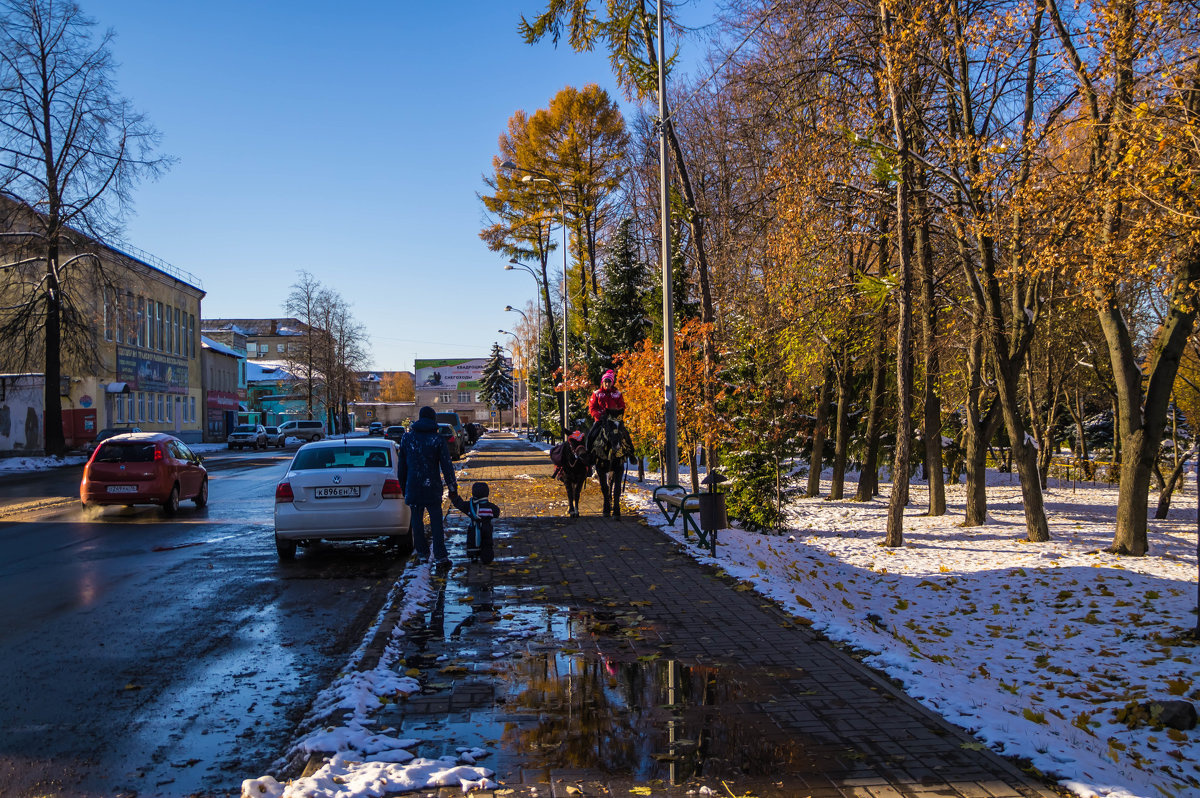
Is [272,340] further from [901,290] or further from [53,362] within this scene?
[901,290]

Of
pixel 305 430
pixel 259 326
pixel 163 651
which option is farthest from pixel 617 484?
pixel 259 326

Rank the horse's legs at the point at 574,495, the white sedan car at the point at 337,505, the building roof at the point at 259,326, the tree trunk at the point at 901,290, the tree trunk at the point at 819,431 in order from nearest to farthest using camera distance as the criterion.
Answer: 1. the white sedan car at the point at 337,505
2. the tree trunk at the point at 901,290
3. the horse's legs at the point at 574,495
4. the tree trunk at the point at 819,431
5. the building roof at the point at 259,326

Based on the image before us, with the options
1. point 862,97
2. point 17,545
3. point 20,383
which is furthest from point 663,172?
point 20,383

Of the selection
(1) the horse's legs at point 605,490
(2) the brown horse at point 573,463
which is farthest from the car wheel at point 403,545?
(1) the horse's legs at point 605,490

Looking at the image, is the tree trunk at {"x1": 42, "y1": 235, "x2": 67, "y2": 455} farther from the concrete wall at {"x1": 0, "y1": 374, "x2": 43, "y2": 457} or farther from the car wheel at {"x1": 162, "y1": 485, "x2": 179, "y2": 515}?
the car wheel at {"x1": 162, "y1": 485, "x2": 179, "y2": 515}

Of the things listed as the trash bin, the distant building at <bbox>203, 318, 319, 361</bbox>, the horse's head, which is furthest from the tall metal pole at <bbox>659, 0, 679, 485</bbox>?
the distant building at <bbox>203, 318, 319, 361</bbox>

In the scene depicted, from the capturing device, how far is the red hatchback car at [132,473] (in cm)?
1702

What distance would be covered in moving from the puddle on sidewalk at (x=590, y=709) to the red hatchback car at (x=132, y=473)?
11981mm

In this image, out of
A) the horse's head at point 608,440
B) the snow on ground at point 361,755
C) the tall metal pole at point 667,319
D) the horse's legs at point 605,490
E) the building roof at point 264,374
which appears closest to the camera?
the snow on ground at point 361,755

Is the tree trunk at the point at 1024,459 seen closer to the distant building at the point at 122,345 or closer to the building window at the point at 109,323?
the distant building at the point at 122,345

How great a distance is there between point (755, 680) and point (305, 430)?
67344mm

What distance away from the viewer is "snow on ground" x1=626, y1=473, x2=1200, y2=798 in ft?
16.5

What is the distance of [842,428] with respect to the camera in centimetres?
2266

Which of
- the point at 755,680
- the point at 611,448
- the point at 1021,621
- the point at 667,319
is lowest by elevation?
the point at 1021,621
